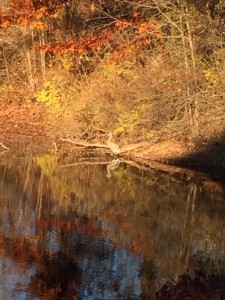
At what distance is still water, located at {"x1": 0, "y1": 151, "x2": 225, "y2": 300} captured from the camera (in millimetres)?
10836

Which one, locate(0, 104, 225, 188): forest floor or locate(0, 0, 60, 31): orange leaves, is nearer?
locate(0, 104, 225, 188): forest floor

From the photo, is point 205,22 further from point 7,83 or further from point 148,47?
point 7,83

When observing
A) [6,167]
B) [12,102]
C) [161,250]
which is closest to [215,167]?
[6,167]

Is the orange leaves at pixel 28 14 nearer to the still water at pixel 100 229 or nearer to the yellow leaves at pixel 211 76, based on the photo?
the yellow leaves at pixel 211 76

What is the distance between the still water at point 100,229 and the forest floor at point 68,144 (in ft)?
5.02

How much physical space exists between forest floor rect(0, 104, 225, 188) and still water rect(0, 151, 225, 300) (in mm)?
1531

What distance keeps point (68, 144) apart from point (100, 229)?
1112cm

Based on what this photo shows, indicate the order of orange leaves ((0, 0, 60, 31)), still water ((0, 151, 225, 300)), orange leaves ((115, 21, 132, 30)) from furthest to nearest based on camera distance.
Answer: orange leaves ((0, 0, 60, 31)) < orange leaves ((115, 21, 132, 30)) < still water ((0, 151, 225, 300))

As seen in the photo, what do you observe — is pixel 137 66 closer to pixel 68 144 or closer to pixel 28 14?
pixel 68 144

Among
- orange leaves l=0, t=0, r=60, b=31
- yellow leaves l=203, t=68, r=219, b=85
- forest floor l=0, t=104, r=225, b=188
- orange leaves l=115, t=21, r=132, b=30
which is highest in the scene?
orange leaves l=0, t=0, r=60, b=31

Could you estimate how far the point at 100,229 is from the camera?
14.4 m

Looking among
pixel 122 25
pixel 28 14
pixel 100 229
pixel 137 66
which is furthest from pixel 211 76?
pixel 100 229

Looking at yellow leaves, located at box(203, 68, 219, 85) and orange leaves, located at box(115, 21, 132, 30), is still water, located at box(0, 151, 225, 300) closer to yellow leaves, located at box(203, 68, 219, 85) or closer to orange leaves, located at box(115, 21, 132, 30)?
yellow leaves, located at box(203, 68, 219, 85)

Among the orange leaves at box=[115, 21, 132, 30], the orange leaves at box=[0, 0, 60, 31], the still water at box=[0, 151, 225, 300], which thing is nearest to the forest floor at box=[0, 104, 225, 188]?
the still water at box=[0, 151, 225, 300]
